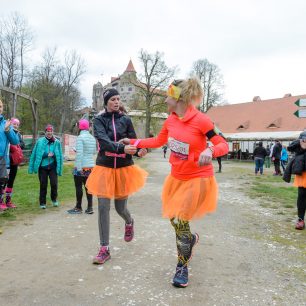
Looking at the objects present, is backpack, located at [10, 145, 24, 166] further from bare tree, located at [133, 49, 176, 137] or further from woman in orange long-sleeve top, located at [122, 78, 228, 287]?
bare tree, located at [133, 49, 176, 137]

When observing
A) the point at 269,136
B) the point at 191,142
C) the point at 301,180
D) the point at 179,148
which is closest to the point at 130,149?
the point at 179,148

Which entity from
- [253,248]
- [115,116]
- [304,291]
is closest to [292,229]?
[253,248]

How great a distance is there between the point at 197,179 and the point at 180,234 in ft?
2.04

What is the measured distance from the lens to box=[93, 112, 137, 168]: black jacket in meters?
4.32

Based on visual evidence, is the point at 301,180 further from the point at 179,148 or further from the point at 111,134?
the point at 111,134

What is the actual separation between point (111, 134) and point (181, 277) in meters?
1.88

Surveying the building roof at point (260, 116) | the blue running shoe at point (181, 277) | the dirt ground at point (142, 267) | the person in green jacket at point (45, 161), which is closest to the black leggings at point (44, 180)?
the person in green jacket at point (45, 161)

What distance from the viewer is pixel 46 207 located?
776cm

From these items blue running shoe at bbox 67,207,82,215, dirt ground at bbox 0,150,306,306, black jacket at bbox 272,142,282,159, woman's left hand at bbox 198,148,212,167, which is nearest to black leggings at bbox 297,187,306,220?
dirt ground at bbox 0,150,306,306

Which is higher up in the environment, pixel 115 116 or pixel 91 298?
pixel 115 116

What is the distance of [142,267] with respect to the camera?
4195 millimetres

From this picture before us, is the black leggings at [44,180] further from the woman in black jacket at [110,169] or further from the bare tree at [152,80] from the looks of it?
the bare tree at [152,80]

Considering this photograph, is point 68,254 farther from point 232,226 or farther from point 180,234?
point 232,226

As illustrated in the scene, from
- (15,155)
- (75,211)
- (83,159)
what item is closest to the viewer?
(75,211)
